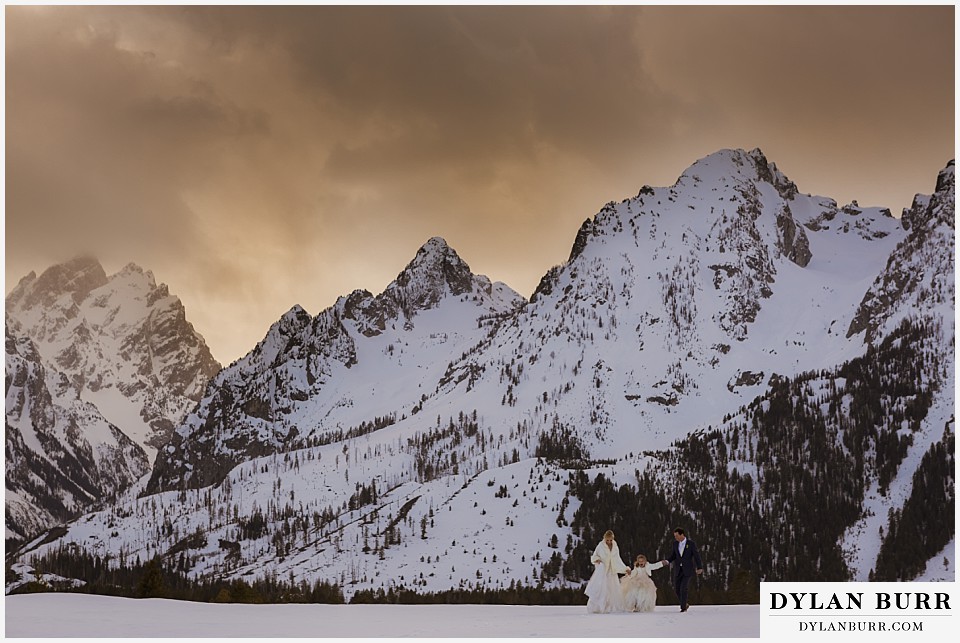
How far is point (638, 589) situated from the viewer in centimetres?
4162

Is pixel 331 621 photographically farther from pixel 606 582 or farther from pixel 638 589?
pixel 638 589

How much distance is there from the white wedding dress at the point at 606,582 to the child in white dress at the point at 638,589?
25cm

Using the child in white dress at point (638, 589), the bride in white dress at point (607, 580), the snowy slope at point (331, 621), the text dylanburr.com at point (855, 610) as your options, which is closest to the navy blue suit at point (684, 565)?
the child in white dress at point (638, 589)

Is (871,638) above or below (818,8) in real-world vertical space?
below

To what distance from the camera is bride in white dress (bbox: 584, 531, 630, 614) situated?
135 feet

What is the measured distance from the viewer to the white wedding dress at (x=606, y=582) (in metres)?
41.1

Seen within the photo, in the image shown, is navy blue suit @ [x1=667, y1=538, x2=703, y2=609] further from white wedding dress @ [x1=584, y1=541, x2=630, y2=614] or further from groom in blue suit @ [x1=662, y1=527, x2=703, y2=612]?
white wedding dress @ [x1=584, y1=541, x2=630, y2=614]

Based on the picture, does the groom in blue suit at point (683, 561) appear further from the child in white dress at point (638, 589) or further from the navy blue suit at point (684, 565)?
the child in white dress at point (638, 589)

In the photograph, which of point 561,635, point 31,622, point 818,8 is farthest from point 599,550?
point 818,8

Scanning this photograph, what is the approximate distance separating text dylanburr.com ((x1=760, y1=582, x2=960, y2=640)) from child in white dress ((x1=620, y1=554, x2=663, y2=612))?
6.42 meters

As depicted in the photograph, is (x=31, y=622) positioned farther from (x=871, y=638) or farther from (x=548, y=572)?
(x=548, y=572)

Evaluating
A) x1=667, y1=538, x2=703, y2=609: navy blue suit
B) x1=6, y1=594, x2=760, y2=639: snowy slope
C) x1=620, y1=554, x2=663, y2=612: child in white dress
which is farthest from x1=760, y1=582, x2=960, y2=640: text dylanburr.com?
x1=620, y1=554, x2=663, y2=612: child in white dress

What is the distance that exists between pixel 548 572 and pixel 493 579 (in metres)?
11.1

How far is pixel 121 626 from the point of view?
37594mm
